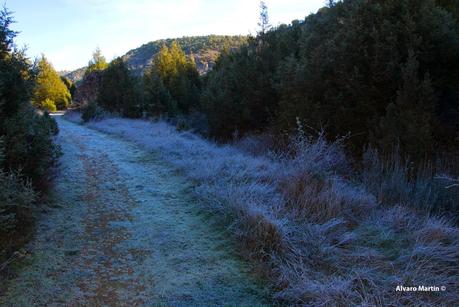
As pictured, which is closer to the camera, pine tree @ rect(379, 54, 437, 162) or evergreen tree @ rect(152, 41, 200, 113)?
pine tree @ rect(379, 54, 437, 162)

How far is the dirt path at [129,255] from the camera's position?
3.14 meters

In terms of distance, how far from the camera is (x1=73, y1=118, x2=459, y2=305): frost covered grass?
3.02m

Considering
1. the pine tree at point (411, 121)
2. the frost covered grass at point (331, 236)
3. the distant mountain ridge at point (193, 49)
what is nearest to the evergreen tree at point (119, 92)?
the pine tree at point (411, 121)

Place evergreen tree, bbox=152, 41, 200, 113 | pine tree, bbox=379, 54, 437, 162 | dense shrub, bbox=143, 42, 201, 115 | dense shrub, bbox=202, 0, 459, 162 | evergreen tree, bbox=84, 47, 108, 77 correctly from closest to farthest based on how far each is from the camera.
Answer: pine tree, bbox=379, 54, 437, 162, dense shrub, bbox=202, 0, 459, 162, dense shrub, bbox=143, 42, 201, 115, evergreen tree, bbox=152, 41, 200, 113, evergreen tree, bbox=84, 47, 108, 77

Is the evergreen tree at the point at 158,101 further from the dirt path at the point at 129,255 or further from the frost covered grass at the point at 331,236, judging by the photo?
the frost covered grass at the point at 331,236

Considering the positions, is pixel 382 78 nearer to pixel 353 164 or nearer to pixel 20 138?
pixel 353 164

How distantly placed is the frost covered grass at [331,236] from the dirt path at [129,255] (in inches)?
12.7

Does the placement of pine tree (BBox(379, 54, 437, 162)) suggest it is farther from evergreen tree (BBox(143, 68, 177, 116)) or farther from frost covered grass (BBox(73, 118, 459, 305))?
evergreen tree (BBox(143, 68, 177, 116))

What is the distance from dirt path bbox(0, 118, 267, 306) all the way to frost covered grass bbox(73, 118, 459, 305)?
321 mm

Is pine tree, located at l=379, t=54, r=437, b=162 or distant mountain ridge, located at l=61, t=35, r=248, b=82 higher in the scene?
distant mountain ridge, located at l=61, t=35, r=248, b=82

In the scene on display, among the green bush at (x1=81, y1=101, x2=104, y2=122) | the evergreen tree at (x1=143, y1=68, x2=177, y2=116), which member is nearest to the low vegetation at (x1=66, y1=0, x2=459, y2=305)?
the green bush at (x1=81, y1=101, x2=104, y2=122)

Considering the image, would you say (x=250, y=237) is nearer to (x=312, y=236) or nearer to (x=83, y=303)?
(x=312, y=236)

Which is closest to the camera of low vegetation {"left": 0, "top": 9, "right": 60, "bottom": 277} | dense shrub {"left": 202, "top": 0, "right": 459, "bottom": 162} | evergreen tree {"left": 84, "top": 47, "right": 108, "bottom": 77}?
low vegetation {"left": 0, "top": 9, "right": 60, "bottom": 277}

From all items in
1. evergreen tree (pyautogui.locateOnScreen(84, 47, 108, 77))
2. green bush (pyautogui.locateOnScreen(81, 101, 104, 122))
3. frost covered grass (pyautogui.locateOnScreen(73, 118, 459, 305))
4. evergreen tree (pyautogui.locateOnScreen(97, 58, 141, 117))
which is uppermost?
evergreen tree (pyautogui.locateOnScreen(84, 47, 108, 77))
